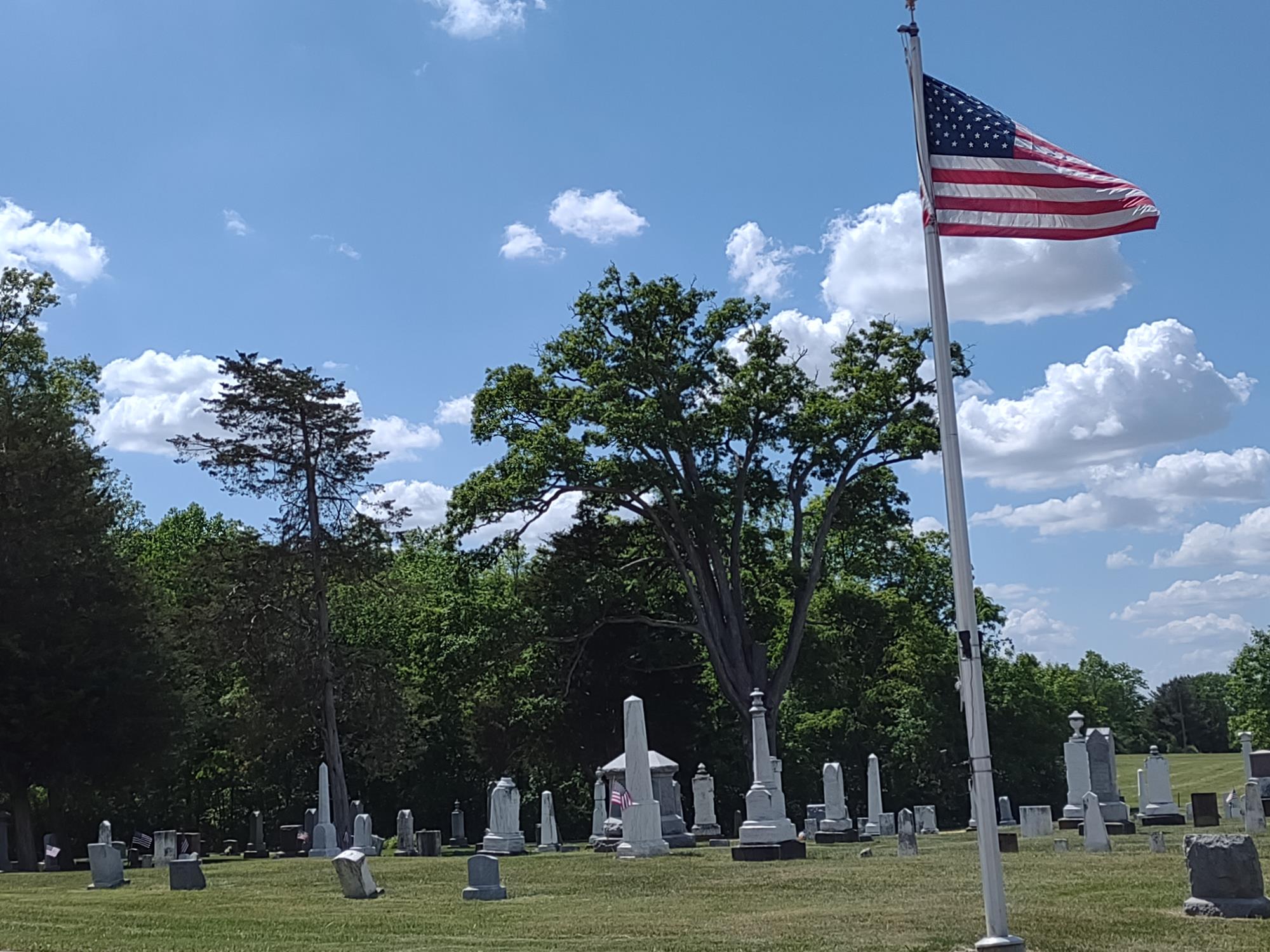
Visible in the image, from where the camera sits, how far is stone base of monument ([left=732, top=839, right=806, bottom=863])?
838 inches

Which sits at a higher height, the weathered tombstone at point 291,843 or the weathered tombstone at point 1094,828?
the weathered tombstone at point 1094,828

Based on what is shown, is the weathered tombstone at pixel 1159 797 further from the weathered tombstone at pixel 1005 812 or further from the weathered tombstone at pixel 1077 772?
the weathered tombstone at pixel 1005 812

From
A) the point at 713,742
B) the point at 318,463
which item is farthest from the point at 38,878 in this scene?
the point at 713,742

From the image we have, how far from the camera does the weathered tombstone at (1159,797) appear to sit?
2642 centimetres

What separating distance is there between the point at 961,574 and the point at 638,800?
1482cm

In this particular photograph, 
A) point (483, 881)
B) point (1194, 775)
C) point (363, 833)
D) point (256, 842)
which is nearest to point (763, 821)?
point (483, 881)

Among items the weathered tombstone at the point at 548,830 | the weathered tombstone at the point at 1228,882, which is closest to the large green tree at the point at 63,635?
the weathered tombstone at the point at 548,830

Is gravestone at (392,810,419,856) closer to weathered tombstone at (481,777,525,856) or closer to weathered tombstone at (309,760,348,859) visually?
weathered tombstone at (309,760,348,859)

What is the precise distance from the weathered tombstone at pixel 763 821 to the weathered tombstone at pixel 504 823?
6.29 m

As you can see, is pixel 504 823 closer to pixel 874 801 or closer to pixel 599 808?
pixel 599 808

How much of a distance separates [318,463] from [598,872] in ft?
77.6

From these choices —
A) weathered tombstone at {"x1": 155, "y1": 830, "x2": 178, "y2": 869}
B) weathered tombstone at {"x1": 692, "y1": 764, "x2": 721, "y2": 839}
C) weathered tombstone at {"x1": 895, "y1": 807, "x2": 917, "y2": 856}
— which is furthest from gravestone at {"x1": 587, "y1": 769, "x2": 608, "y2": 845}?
weathered tombstone at {"x1": 895, "y1": 807, "x2": 917, "y2": 856}

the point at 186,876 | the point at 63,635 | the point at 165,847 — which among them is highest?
the point at 63,635

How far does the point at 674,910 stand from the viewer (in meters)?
13.9
